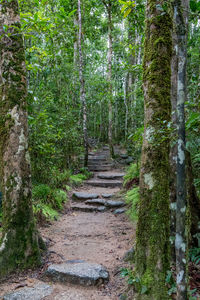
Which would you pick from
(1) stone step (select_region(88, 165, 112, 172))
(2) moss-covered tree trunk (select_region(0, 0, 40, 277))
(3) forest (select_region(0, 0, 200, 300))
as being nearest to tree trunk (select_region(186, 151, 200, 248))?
(3) forest (select_region(0, 0, 200, 300))

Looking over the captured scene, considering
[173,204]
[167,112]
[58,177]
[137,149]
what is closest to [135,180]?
[137,149]

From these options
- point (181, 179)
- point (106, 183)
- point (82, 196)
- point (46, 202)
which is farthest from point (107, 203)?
point (181, 179)

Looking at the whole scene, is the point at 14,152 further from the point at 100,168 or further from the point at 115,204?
the point at 100,168

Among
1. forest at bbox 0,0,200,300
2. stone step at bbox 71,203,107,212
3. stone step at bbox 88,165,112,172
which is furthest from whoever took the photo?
stone step at bbox 88,165,112,172

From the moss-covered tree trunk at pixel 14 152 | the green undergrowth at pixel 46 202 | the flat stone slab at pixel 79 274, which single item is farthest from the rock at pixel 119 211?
the moss-covered tree trunk at pixel 14 152

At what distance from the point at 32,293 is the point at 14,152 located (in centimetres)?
207

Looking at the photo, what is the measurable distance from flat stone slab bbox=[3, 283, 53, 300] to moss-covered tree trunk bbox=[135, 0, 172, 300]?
4.36 feet

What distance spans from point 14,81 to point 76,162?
7.74 metres

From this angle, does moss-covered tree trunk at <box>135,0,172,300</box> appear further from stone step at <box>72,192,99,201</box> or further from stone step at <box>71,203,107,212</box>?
stone step at <box>72,192,99,201</box>

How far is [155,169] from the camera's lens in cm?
275

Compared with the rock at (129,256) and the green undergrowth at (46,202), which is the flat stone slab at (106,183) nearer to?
the green undergrowth at (46,202)

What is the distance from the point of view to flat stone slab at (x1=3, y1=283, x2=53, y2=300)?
3.01 metres

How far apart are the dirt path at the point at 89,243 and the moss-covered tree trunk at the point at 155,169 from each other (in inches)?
31.5

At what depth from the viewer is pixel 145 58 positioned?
3.04 metres
